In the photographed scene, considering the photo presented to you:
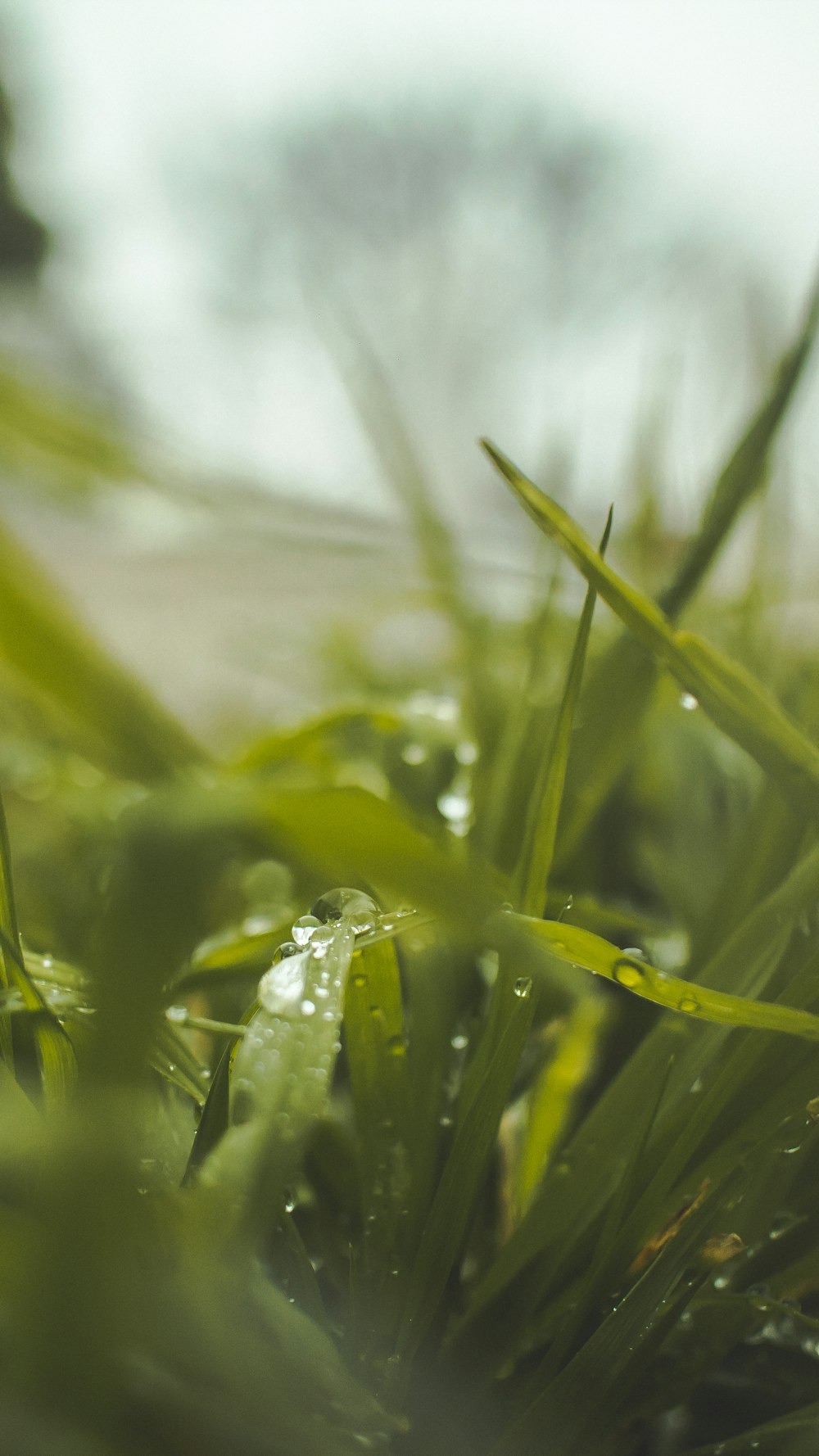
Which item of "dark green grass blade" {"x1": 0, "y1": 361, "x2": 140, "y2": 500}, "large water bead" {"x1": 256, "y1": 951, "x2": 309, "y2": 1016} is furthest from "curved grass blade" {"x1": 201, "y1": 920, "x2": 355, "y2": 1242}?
"dark green grass blade" {"x1": 0, "y1": 361, "x2": 140, "y2": 500}

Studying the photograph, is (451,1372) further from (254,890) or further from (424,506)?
(424,506)

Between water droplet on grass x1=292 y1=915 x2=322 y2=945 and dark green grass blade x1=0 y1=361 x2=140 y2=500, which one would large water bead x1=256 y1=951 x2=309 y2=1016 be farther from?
dark green grass blade x1=0 y1=361 x2=140 y2=500

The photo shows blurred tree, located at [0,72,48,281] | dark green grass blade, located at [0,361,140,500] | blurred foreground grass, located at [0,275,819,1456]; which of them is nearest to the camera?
blurred foreground grass, located at [0,275,819,1456]

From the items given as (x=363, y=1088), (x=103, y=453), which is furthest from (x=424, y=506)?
(x=363, y=1088)

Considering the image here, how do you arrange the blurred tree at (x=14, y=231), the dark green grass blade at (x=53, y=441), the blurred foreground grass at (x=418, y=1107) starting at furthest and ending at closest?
the blurred tree at (x=14, y=231) < the dark green grass blade at (x=53, y=441) < the blurred foreground grass at (x=418, y=1107)

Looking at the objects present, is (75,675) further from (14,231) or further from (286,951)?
(14,231)

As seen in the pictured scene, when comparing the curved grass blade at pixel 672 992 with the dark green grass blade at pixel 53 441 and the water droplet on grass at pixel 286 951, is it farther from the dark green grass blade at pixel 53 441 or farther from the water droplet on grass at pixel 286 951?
the dark green grass blade at pixel 53 441

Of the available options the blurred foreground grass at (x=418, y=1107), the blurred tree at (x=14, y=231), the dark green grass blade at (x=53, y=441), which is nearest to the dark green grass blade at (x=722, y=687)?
the blurred foreground grass at (x=418, y=1107)
